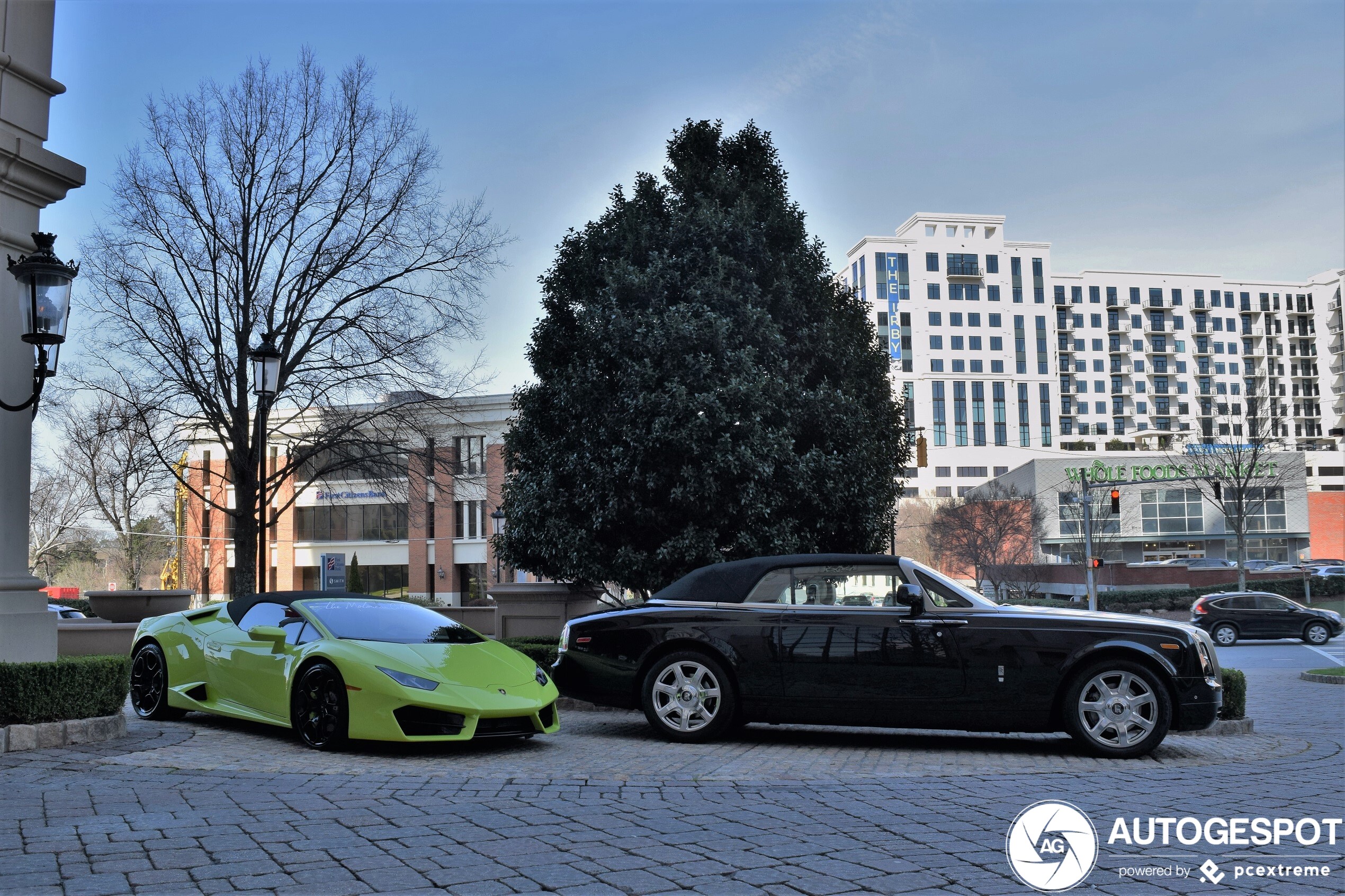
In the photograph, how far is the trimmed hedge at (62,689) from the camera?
7773 mm

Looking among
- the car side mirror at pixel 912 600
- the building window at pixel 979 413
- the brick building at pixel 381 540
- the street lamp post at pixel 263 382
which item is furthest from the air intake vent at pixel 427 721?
the building window at pixel 979 413

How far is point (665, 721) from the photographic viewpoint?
868 centimetres

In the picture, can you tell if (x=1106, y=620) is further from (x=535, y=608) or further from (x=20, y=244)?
(x=535, y=608)

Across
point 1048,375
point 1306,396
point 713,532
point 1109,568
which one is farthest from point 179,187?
point 1306,396

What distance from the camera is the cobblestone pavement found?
437 cm

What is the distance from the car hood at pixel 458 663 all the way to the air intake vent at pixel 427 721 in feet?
0.84

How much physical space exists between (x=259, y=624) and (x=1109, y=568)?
187ft

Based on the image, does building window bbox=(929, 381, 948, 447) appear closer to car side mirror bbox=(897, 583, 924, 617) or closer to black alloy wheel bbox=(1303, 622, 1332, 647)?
black alloy wheel bbox=(1303, 622, 1332, 647)

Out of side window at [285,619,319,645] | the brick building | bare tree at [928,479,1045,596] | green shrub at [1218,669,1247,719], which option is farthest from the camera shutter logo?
bare tree at [928,479,1045,596]

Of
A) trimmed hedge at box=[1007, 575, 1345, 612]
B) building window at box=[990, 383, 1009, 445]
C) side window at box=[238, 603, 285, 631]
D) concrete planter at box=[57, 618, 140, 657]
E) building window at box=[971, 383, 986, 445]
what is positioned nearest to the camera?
side window at box=[238, 603, 285, 631]

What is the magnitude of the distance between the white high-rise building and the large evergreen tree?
305 ft

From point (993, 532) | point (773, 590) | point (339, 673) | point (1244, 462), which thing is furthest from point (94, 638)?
point (1244, 462)

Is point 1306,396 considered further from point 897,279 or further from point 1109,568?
point 1109,568

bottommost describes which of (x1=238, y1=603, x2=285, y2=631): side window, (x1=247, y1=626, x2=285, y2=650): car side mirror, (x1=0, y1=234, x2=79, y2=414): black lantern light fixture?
(x1=247, y1=626, x2=285, y2=650): car side mirror
